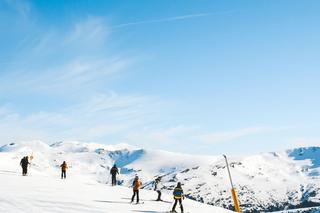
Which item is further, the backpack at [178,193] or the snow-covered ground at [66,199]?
the backpack at [178,193]

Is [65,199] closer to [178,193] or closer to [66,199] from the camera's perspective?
[66,199]

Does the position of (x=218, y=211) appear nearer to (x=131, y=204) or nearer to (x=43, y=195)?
(x=131, y=204)

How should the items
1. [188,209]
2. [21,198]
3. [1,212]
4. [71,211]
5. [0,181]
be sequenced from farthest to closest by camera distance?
[0,181]
[188,209]
[21,198]
[71,211]
[1,212]

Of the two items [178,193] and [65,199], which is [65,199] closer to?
[65,199]

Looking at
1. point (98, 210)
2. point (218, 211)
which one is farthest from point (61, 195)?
point (218, 211)

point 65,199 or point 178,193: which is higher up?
point 65,199

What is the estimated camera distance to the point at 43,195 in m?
31.9

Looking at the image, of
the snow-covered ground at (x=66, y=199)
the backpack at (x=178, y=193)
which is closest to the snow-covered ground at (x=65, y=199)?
the snow-covered ground at (x=66, y=199)

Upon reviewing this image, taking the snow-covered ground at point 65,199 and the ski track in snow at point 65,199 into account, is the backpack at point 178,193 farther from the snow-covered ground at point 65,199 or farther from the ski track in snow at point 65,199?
the snow-covered ground at point 65,199

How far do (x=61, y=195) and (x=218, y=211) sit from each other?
42.4ft

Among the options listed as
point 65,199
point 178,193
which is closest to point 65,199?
point 65,199

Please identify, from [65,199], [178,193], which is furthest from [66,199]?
[178,193]

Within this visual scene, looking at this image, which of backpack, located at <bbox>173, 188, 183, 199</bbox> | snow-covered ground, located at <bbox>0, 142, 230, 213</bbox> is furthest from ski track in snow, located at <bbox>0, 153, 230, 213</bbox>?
backpack, located at <bbox>173, 188, 183, 199</bbox>

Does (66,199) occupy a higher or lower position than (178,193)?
higher
